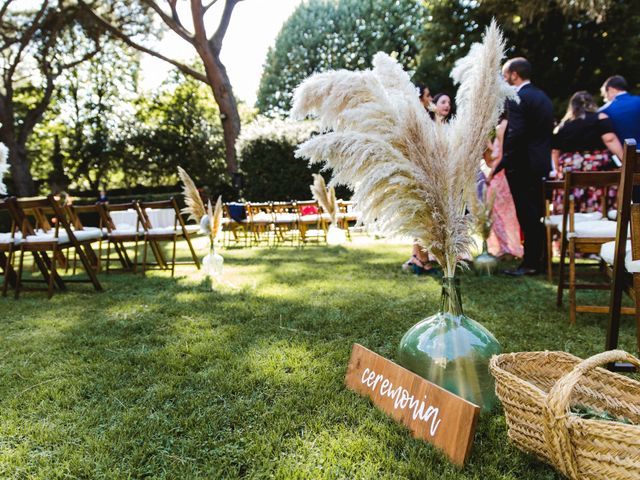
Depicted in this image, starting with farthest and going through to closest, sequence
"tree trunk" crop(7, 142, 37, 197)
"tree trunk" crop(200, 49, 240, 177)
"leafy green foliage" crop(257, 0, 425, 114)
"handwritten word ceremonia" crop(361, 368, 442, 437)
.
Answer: "leafy green foliage" crop(257, 0, 425, 114)
"tree trunk" crop(7, 142, 37, 197)
"tree trunk" crop(200, 49, 240, 177)
"handwritten word ceremonia" crop(361, 368, 442, 437)

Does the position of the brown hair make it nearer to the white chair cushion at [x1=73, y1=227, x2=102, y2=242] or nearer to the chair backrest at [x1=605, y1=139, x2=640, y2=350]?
the chair backrest at [x1=605, y1=139, x2=640, y2=350]

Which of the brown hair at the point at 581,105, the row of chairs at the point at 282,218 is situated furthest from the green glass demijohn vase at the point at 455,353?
the row of chairs at the point at 282,218

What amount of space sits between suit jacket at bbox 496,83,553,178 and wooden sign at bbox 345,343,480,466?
147 inches

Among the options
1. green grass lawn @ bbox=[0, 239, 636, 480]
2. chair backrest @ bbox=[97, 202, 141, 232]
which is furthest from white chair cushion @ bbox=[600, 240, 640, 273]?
chair backrest @ bbox=[97, 202, 141, 232]

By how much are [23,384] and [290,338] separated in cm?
154

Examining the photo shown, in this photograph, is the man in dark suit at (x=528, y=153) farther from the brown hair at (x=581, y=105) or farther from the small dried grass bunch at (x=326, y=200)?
the small dried grass bunch at (x=326, y=200)

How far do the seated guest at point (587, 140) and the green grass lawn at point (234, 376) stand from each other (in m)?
1.69

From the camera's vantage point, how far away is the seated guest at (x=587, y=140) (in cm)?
517

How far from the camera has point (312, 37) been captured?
24.3 meters

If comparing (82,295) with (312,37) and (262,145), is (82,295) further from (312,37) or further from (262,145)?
(312,37)

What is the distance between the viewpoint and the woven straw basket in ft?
4.19

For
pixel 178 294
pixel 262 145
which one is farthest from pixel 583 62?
pixel 178 294

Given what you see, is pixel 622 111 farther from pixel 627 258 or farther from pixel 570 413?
pixel 570 413

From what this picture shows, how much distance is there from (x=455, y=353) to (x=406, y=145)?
2.90 ft
